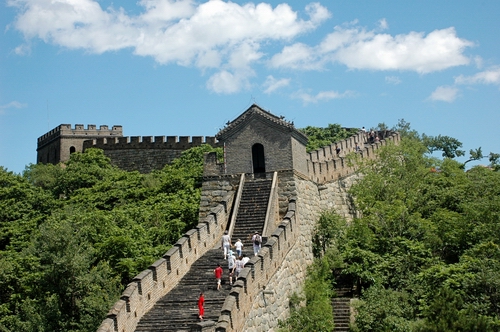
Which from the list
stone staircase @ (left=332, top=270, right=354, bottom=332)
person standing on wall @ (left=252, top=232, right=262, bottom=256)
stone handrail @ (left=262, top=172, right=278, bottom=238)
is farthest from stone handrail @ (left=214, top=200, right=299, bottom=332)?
stone staircase @ (left=332, top=270, right=354, bottom=332)

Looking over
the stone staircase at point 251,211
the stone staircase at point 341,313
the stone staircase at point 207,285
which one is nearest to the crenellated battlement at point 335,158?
the stone staircase at point 251,211

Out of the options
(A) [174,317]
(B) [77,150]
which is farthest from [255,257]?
(B) [77,150]

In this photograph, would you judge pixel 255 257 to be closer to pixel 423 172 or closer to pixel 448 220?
pixel 448 220

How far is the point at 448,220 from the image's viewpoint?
29.2m

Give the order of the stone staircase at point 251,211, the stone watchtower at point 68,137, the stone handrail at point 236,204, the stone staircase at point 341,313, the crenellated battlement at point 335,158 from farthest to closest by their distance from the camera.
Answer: the stone watchtower at point 68,137 → the crenellated battlement at point 335,158 → the stone handrail at point 236,204 → the stone staircase at point 251,211 → the stone staircase at point 341,313

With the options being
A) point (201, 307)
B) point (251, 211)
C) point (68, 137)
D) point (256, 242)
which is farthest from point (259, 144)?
point (68, 137)

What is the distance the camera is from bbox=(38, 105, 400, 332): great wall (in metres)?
21.1

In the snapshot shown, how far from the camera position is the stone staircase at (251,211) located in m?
26.1

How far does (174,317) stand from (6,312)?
28.3 feet

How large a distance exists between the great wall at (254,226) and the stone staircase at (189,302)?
50mm

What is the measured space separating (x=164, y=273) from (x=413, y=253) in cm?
939

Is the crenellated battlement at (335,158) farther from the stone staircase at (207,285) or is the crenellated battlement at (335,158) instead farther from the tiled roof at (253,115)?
the stone staircase at (207,285)

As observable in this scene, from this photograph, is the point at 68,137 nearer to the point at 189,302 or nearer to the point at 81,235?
the point at 81,235

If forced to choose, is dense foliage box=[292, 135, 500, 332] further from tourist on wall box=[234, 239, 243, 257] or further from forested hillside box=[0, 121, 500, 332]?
tourist on wall box=[234, 239, 243, 257]
